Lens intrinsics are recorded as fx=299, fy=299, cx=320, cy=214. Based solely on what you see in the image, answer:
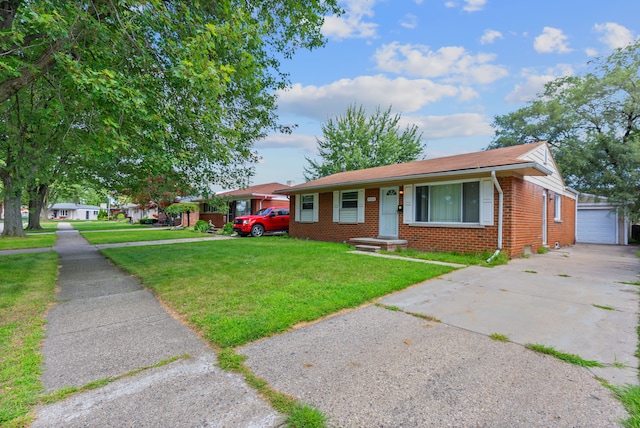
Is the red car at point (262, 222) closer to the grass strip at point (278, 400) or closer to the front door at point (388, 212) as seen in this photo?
the front door at point (388, 212)

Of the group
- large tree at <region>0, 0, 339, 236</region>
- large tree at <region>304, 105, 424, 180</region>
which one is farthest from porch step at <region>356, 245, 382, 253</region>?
large tree at <region>304, 105, 424, 180</region>

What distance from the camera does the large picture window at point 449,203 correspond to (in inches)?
356

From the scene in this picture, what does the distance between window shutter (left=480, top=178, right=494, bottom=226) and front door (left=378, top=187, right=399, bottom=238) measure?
2.91m

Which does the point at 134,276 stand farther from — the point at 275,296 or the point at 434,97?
the point at 434,97

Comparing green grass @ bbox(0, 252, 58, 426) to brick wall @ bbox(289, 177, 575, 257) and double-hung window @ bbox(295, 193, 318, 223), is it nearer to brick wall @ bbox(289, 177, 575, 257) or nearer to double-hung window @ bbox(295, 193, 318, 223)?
brick wall @ bbox(289, 177, 575, 257)

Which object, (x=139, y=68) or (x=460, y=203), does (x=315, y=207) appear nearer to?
(x=460, y=203)

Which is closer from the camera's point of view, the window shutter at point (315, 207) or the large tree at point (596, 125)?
the window shutter at point (315, 207)

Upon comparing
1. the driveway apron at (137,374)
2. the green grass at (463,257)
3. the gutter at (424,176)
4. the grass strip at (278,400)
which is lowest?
the driveway apron at (137,374)

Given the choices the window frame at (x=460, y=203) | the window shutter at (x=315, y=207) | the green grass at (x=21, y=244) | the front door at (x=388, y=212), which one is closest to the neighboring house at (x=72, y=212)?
the green grass at (x=21, y=244)

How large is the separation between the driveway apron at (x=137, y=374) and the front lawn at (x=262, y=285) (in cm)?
39

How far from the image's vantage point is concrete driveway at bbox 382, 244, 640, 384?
121 inches

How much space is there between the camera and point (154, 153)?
488cm

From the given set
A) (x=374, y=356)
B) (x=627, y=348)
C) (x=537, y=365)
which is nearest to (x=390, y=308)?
(x=374, y=356)

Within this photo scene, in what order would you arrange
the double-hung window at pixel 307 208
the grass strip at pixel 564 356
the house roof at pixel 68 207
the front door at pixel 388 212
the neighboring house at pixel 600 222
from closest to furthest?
the grass strip at pixel 564 356
the front door at pixel 388 212
the double-hung window at pixel 307 208
the neighboring house at pixel 600 222
the house roof at pixel 68 207
